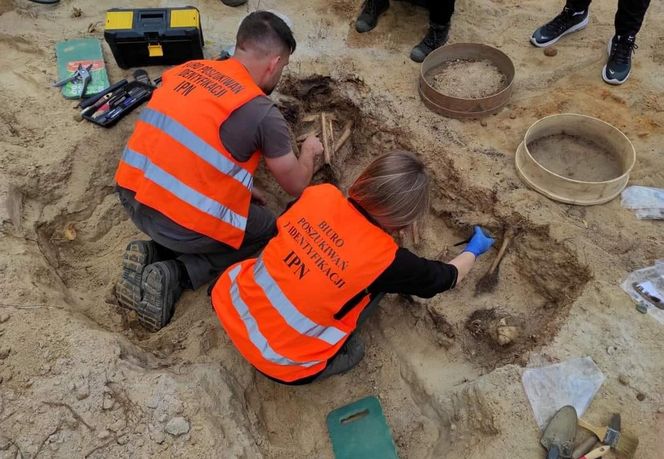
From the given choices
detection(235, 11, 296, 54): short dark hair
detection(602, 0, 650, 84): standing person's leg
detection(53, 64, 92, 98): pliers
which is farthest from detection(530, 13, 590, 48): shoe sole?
detection(53, 64, 92, 98): pliers

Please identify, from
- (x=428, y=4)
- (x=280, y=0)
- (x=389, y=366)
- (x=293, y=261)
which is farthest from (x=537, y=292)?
(x=280, y=0)

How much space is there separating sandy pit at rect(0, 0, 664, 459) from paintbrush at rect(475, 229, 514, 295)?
0.12 feet

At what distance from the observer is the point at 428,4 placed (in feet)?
15.4

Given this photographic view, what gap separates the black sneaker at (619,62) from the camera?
159 inches

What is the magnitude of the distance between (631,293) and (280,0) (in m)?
4.11

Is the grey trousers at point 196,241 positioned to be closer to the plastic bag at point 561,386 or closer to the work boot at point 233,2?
the plastic bag at point 561,386

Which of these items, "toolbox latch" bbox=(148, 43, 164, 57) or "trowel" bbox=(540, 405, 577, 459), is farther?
"toolbox latch" bbox=(148, 43, 164, 57)

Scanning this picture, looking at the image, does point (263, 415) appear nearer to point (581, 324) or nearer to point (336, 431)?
point (336, 431)

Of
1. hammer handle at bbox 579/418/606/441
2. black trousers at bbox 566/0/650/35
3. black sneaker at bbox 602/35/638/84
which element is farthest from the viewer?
black sneaker at bbox 602/35/638/84

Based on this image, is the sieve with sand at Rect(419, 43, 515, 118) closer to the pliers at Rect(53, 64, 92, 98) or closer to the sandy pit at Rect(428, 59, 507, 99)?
the sandy pit at Rect(428, 59, 507, 99)

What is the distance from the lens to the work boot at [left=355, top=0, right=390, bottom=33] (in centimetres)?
462

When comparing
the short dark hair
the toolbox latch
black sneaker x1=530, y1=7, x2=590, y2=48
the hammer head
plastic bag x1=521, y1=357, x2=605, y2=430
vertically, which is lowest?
plastic bag x1=521, y1=357, x2=605, y2=430

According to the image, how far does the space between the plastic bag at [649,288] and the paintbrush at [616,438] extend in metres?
0.73

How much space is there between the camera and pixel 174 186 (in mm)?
2736
